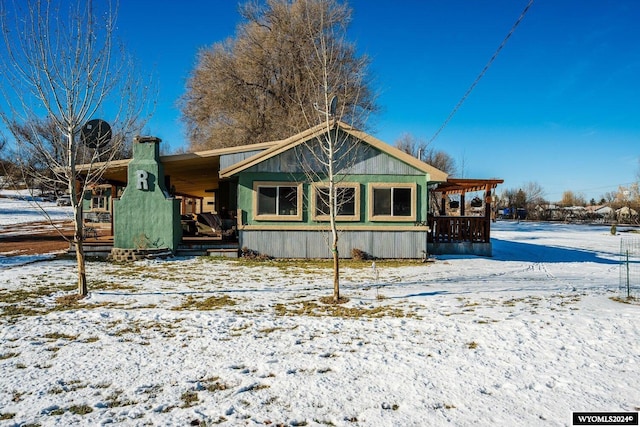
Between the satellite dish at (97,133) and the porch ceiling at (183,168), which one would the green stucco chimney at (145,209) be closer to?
the porch ceiling at (183,168)

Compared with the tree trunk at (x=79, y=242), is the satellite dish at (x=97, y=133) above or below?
above

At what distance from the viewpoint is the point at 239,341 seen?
4.89 metres

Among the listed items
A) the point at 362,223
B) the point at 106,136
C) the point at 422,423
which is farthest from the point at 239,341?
the point at 362,223

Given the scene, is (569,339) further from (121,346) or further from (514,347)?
(121,346)

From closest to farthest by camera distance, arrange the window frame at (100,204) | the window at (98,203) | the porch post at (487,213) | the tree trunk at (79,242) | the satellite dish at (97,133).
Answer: the tree trunk at (79,242) → the satellite dish at (97,133) → the porch post at (487,213) → the window frame at (100,204) → the window at (98,203)

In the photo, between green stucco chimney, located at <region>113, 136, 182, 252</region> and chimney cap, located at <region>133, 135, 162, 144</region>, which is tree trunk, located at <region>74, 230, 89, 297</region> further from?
chimney cap, located at <region>133, 135, 162, 144</region>

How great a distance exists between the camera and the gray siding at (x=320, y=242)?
42.3ft

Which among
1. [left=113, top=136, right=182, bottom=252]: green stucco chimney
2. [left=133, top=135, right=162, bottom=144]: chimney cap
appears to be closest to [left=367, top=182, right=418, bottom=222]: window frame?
[left=113, top=136, right=182, bottom=252]: green stucco chimney

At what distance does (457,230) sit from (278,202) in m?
6.51

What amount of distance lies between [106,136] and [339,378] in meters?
6.46

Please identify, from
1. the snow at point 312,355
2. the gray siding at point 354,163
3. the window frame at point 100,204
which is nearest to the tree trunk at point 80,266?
the snow at point 312,355

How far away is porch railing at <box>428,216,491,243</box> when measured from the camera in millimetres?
14406

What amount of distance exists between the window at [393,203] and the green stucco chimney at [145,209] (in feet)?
20.9

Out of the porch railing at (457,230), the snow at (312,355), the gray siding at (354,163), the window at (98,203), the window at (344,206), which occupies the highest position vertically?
the gray siding at (354,163)
